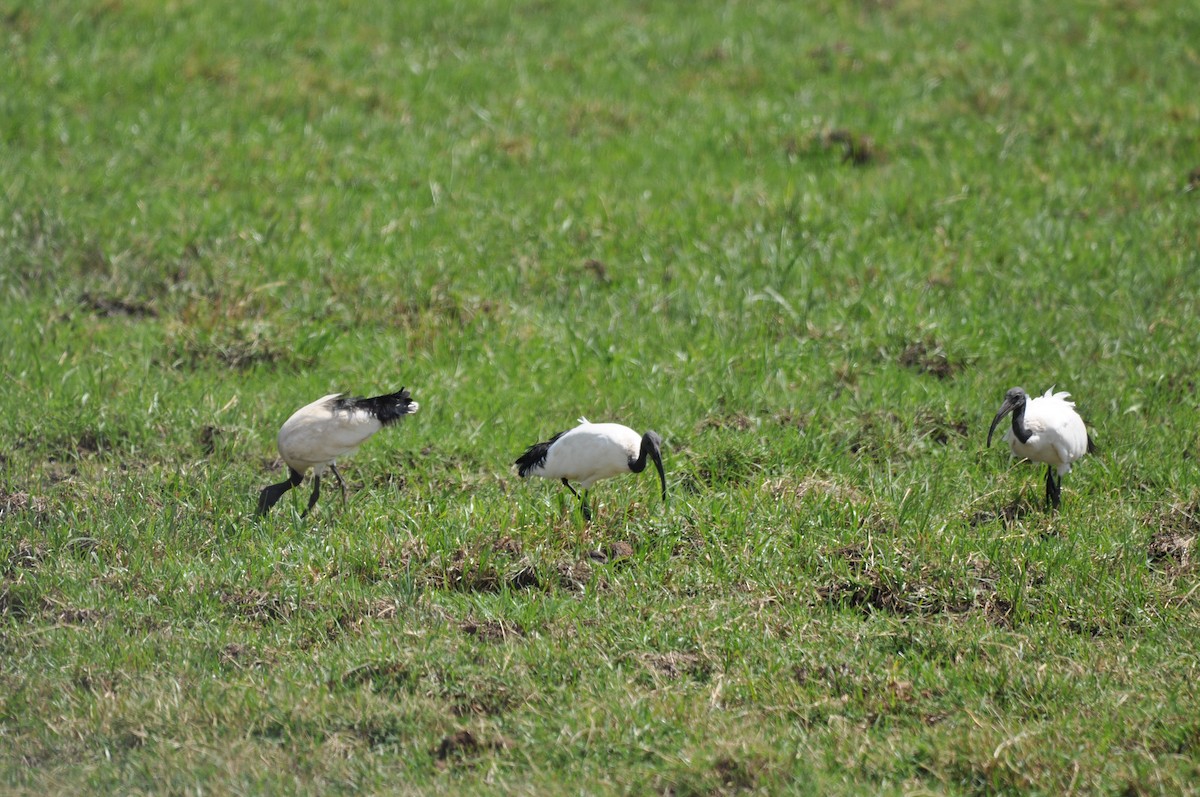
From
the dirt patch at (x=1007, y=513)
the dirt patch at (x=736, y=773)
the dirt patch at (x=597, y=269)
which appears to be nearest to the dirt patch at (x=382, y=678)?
the dirt patch at (x=736, y=773)

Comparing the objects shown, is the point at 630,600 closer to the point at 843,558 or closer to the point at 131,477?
the point at 843,558

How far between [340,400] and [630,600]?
5.86 feet

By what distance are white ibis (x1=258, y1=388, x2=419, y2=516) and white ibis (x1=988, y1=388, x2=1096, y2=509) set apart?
286 cm

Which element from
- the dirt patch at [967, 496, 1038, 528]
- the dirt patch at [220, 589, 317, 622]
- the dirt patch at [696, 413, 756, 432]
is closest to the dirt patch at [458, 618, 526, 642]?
the dirt patch at [220, 589, 317, 622]

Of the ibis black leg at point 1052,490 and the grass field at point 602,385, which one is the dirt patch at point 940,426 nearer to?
the grass field at point 602,385

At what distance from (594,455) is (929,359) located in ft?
9.04

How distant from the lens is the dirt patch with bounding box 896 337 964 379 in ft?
25.9

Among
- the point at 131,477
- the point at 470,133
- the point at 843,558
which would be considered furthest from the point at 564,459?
the point at 470,133

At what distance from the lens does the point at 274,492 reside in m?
6.20

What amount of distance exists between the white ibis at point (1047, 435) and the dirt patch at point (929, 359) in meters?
1.40

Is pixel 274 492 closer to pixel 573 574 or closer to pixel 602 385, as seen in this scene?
pixel 573 574

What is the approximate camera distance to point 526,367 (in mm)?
7902

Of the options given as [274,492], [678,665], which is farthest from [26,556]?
[678,665]

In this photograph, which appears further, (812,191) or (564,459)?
(812,191)
